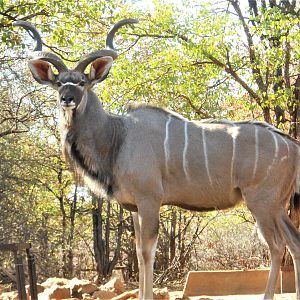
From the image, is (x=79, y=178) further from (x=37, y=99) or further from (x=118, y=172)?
(x=37, y=99)

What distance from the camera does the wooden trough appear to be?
284 inches

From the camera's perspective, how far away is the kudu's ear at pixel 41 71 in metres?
5.34

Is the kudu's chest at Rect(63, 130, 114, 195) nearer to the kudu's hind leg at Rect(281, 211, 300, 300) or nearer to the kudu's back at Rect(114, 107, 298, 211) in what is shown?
the kudu's back at Rect(114, 107, 298, 211)

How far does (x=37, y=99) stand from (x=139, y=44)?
3830mm

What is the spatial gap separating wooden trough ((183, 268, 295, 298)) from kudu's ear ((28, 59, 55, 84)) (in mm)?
2958

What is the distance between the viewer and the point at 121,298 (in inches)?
234

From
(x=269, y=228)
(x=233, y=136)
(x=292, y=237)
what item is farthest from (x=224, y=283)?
(x=233, y=136)

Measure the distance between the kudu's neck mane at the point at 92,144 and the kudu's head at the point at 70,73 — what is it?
0.54 feet

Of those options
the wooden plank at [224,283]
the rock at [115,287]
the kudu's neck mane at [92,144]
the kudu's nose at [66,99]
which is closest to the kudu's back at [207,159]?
the kudu's neck mane at [92,144]

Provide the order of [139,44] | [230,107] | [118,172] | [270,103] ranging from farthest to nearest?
[230,107], [139,44], [270,103], [118,172]

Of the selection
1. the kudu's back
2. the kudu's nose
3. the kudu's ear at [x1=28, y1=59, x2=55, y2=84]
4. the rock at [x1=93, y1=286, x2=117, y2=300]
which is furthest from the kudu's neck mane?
the rock at [x1=93, y1=286, x2=117, y2=300]

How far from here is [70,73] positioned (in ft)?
Answer: 17.2

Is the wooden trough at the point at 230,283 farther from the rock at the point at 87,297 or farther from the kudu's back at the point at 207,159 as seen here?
the kudu's back at the point at 207,159

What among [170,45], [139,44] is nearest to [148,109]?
[170,45]
